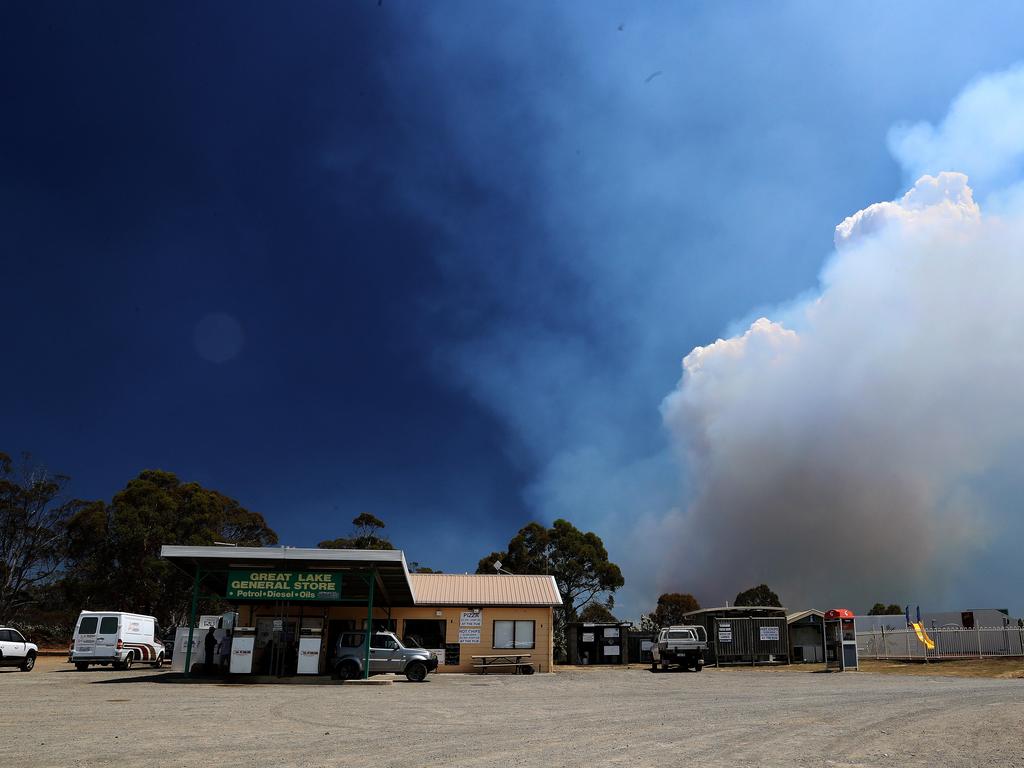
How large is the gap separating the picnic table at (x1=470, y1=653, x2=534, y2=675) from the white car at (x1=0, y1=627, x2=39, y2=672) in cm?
1733

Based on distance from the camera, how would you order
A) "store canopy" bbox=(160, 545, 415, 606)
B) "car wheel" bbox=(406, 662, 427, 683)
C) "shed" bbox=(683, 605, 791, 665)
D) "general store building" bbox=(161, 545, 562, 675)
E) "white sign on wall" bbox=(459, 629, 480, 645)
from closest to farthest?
"store canopy" bbox=(160, 545, 415, 606) < "car wheel" bbox=(406, 662, 427, 683) < "general store building" bbox=(161, 545, 562, 675) < "white sign on wall" bbox=(459, 629, 480, 645) < "shed" bbox=(683, 605, 791, 665)

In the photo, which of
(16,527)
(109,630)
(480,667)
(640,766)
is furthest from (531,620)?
(16,527)

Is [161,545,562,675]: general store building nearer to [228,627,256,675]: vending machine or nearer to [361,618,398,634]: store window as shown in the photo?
[361,618,398,634]: store window

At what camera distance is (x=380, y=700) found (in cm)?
1742

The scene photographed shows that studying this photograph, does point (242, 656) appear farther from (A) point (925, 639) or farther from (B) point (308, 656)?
A: (A) point (925, 639)

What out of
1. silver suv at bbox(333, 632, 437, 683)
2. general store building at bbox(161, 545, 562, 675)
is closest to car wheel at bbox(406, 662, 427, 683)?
silver suv at bbox(333, 632, 437, 683)

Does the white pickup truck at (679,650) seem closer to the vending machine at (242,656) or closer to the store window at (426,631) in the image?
the store window at (426,631)

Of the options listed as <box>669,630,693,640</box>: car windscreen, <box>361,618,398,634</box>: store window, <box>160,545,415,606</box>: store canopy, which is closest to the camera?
<box>160,545,415,606</box>: store canopy

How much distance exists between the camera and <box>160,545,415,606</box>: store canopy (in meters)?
23.7

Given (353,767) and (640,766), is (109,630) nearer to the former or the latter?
(353,767)

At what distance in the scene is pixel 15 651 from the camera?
2788 cm

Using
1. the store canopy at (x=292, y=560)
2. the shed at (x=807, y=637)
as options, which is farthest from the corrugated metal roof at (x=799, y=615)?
the store canopy at (x=292, y=560)

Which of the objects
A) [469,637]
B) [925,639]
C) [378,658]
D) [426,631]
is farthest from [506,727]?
[925,639]

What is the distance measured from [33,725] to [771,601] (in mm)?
96073
